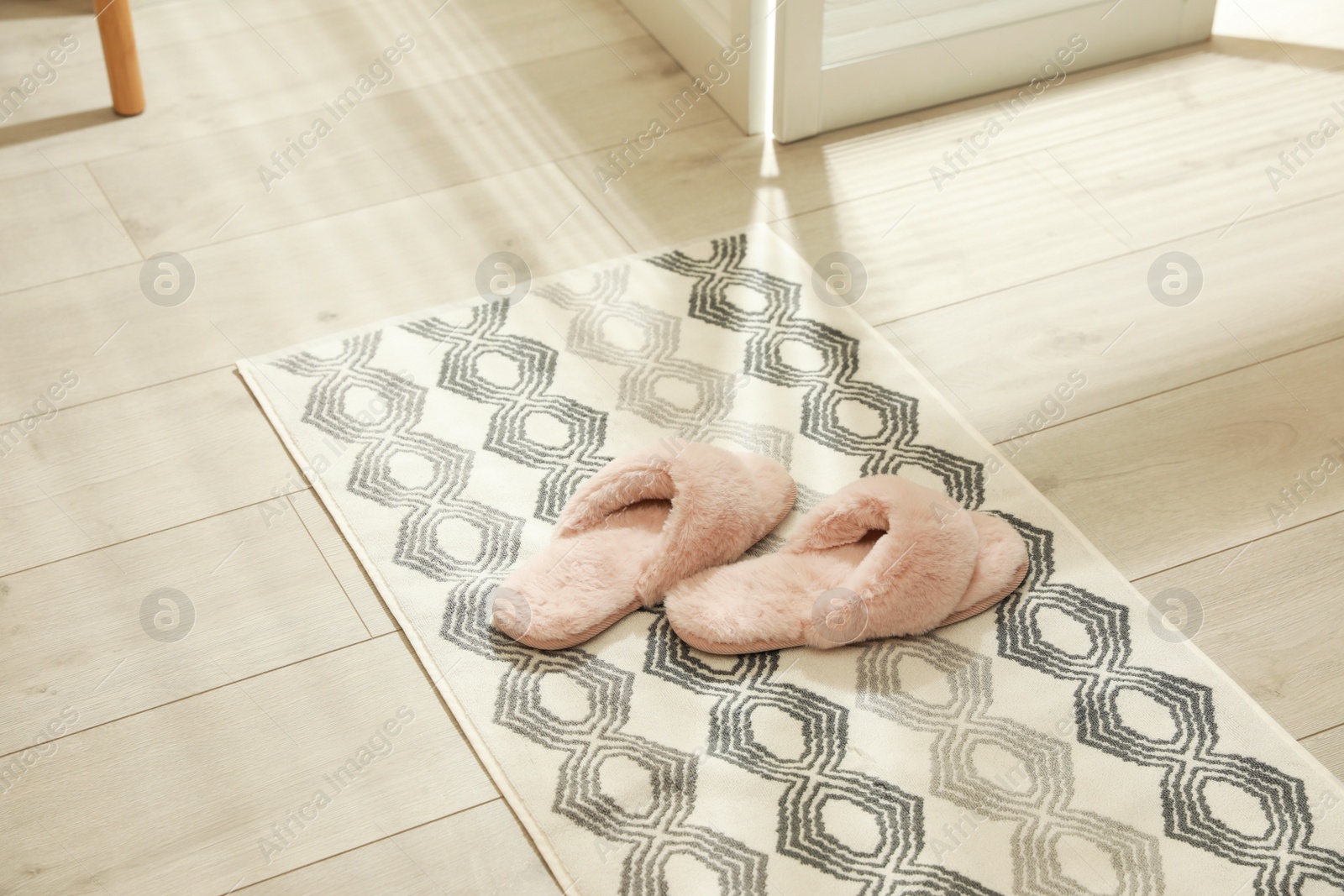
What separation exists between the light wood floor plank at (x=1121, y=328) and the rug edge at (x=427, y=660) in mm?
797

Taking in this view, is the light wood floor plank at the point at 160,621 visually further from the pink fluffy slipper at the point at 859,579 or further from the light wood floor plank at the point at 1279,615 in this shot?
the light wood floor plank at the point at 1279,615

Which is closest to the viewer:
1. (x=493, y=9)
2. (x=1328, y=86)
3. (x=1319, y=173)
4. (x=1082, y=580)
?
(x=1082, y=580)

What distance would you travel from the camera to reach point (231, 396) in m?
1.76


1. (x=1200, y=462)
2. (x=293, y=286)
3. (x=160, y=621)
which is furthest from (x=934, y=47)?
(x=160, y=621)

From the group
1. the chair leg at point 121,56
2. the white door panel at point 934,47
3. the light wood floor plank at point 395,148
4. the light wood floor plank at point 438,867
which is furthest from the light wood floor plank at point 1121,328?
the chair leg at point 121,56

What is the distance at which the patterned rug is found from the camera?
1.22 meters

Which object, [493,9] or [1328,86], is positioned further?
[493,9]

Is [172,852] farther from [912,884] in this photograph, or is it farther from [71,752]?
[912,884]

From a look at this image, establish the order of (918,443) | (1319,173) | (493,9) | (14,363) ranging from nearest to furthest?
(918,443), (14,363), (1319,173), (493,9)

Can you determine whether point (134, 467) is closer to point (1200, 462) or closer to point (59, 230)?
point (59, 230)

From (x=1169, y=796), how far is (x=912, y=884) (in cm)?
29

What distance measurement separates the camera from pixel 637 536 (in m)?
1.51

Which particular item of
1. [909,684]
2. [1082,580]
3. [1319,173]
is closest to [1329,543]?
[1082,580]

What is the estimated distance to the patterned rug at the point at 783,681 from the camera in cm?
122
